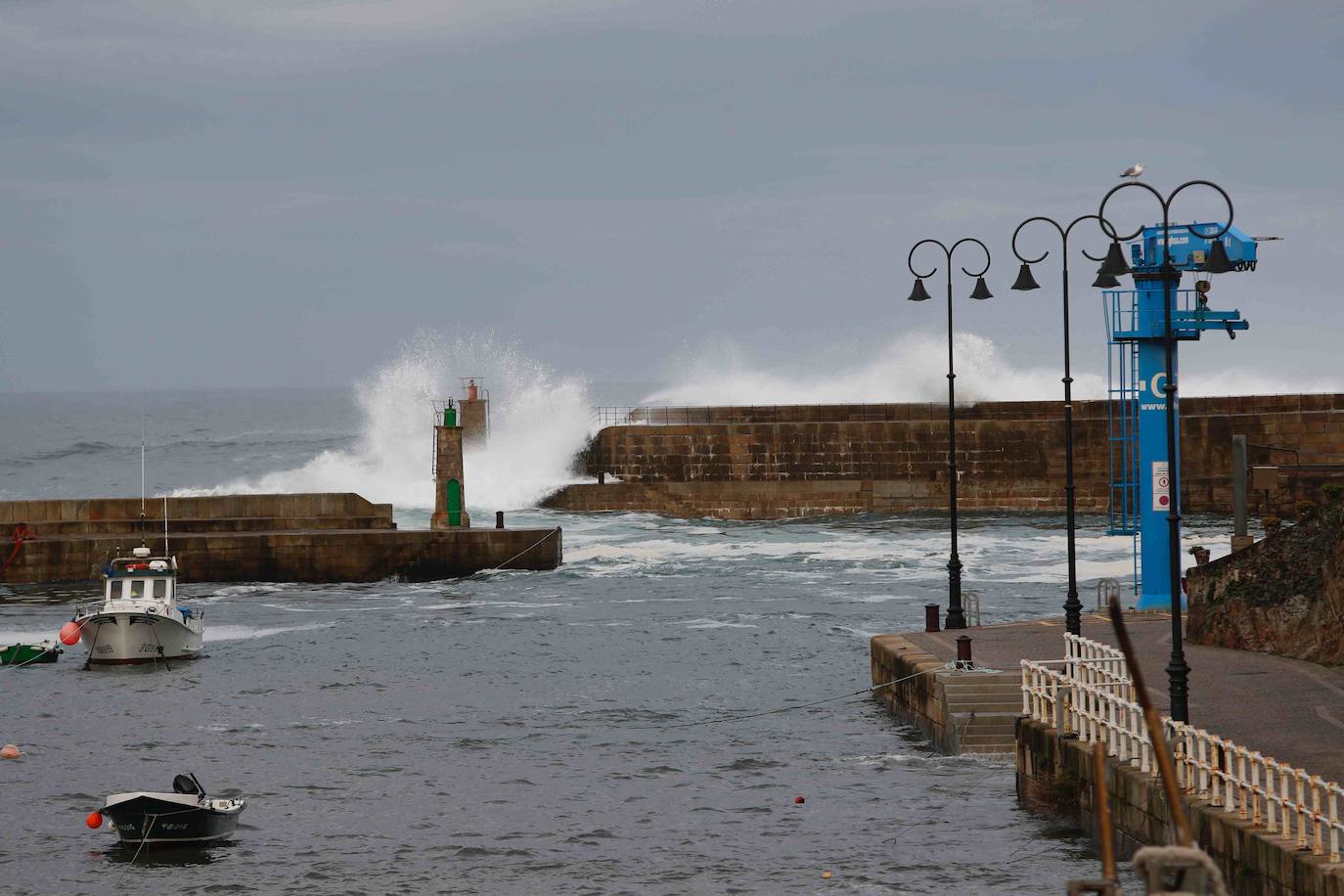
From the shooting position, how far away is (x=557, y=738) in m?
21.1

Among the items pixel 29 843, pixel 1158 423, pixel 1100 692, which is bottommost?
pixel 29 843

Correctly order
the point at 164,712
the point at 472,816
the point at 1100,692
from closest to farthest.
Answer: the point at 1100,692 → the point at 472,816 → the point at 164,712

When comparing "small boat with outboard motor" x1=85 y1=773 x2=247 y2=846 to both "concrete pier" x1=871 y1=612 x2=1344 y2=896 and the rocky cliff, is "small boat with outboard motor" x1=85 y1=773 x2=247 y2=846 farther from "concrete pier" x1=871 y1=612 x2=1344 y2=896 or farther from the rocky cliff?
the rocky cliff

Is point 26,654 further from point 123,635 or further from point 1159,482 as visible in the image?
point 1159,482

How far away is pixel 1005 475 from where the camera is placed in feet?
177

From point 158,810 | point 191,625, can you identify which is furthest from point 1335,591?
point 191,625

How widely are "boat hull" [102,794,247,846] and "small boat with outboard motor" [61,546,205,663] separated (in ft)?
39.5

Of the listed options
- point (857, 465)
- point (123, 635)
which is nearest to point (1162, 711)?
point (123, 635)

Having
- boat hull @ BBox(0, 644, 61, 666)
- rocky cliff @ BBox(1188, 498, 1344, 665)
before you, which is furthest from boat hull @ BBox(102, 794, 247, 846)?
boat hull @ BBox(0, 644, 61, 666)

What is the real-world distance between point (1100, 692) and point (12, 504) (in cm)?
3390

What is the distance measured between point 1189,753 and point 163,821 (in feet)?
30.3

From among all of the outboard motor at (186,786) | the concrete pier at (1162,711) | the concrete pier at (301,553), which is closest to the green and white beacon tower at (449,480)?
the concrete pier at (301,553)

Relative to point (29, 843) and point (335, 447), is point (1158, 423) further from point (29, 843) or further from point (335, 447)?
point (335, 447)

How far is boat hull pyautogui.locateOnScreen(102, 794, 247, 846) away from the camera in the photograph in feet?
52.3
